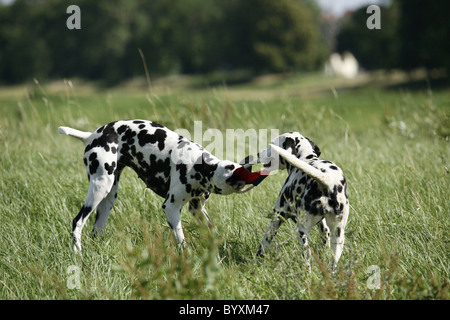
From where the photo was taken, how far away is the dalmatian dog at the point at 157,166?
3.46m

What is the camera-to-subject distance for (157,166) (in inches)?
145

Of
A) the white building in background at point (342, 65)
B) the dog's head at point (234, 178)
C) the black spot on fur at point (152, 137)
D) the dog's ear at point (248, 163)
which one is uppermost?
the black spot on fur at point (152, 137)

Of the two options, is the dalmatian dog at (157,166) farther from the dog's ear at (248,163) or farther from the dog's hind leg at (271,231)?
the dog's hind leg at (271,231)

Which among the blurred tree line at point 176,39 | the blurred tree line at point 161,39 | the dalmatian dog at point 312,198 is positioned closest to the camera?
the dalmatian dog at point 312,198

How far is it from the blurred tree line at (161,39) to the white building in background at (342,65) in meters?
1.81

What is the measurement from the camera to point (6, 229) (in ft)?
13.5

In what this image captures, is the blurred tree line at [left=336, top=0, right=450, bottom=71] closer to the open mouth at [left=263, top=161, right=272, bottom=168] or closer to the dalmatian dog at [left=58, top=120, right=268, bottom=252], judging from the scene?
the open mouth at [left=263, top=161, right=272, bottom=168]

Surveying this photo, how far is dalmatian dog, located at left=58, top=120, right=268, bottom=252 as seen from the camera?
3463 millimetres

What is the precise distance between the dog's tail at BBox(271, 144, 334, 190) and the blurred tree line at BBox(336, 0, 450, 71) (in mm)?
29533

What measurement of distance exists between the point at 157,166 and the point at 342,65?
168 feet

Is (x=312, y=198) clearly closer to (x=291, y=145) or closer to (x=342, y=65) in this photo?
(x=291, y=145)

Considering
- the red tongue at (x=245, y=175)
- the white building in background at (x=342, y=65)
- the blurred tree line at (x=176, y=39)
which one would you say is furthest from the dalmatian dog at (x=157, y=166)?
the white building in background at (x=342, y=65)

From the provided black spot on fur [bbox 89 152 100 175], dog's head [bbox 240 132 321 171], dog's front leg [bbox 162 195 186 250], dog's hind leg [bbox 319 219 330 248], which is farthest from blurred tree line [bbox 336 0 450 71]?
black spot on fur [bbox 89 152 100 175]

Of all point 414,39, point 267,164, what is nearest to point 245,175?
point 267,164
